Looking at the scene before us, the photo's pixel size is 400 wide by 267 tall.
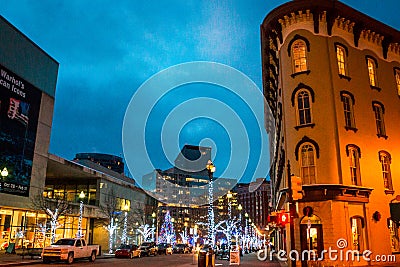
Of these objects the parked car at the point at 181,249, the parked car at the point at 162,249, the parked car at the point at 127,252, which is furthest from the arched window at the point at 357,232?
the parked car at the point at 181,249

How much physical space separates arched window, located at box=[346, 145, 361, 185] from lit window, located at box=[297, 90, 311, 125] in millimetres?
3307

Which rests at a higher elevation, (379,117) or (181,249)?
(379,117)

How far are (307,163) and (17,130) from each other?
3243 cm

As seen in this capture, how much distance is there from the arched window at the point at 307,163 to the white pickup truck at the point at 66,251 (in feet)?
59.0

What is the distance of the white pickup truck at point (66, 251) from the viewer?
94.8 feet

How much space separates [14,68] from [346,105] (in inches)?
1380

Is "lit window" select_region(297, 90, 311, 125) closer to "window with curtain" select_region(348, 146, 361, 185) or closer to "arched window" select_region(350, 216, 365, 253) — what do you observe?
"window with curtain" select_region(348, 146, 361, 185)

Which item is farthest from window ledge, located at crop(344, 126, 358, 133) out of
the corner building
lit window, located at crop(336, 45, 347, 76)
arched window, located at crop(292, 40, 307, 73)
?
arched window, located at crop(292, 40, 307, 73)

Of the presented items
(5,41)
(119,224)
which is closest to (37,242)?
(119,224)

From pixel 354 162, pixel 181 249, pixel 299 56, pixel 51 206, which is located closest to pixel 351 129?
pixel 354 162

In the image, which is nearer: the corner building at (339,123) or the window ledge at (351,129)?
the corner building at (339,123)

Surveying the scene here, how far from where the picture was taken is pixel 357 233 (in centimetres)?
2595

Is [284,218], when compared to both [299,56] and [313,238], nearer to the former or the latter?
[313,238]

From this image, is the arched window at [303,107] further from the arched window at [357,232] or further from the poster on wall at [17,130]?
the poster on wall at [17,130]
